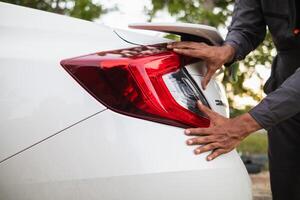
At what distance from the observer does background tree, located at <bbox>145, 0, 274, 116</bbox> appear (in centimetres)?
575

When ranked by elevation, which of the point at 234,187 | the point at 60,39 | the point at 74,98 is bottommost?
the point at 234,187

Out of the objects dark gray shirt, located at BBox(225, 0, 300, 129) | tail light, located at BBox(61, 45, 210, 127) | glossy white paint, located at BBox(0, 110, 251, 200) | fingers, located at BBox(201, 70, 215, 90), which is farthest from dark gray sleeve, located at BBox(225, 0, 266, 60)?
glossy white paint, located at BBox(0, 110, 251, 200)

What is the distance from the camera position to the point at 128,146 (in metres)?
1.51

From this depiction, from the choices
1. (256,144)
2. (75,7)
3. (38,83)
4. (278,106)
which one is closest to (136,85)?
(38,83)

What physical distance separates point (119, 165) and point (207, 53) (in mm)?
582

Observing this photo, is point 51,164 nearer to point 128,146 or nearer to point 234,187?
point 128,146

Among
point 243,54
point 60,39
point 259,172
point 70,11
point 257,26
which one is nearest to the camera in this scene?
point 60,39

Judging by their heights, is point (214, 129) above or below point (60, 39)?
below

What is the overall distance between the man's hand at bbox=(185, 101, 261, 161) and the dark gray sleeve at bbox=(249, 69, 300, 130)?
30 millimetres

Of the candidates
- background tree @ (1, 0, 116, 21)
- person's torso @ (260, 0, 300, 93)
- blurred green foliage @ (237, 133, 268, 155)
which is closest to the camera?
person's torso @ (260, 0, 300, 93)

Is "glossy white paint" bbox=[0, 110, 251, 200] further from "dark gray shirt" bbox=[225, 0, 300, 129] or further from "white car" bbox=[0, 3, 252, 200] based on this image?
"dark gray shirt" bbox=[225, 0, 300, 129]

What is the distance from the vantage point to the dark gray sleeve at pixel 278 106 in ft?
5.78

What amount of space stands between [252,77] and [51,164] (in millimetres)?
5642

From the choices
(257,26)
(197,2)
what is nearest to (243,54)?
(257,26)
